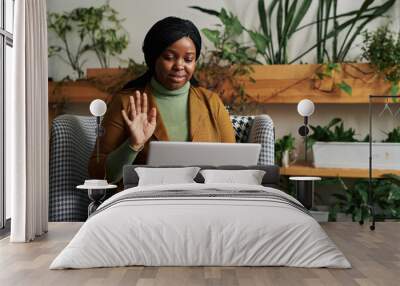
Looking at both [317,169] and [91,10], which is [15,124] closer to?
[91,10]

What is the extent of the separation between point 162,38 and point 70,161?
154cm

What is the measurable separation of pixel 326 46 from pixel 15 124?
10.9 feet

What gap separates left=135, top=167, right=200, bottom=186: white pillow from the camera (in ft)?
18.0

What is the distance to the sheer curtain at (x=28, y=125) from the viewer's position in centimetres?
490

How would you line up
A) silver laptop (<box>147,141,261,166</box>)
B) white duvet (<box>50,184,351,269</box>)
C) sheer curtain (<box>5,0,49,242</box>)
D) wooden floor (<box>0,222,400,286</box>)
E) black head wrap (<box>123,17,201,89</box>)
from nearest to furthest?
1. wooden floor (<box>0,222,400,286</box>)
2. white duvet (<box>50,184,351,269</box>)
3. sheer curtain (<box>5,0,49,242</box>)
4. silver laptop (<box>147,141,261,166</box>)
5. black head wrap (<box>123,17,201,89</box>)

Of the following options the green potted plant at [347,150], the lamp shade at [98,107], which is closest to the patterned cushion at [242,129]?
the green potted plant at [347,150]

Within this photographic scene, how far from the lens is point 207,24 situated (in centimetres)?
681

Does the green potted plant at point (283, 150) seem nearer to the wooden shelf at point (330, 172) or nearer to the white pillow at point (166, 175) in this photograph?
the wooden shelf at point (330, 172)

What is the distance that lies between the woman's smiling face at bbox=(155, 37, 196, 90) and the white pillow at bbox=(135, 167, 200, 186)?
4.08 feet

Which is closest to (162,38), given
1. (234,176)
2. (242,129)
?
(242,129)

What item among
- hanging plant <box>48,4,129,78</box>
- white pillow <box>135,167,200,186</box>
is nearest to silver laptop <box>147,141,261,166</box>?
white pillow <box>135,167,200,186</box>

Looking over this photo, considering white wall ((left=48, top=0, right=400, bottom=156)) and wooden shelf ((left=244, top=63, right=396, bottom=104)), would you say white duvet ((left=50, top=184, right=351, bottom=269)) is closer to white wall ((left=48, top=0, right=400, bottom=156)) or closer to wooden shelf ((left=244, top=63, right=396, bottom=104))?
wooden shelf ((left=244, top=63, right=396, bottom=104))

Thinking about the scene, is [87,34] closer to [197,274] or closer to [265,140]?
[265,140]

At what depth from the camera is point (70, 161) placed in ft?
20.2
